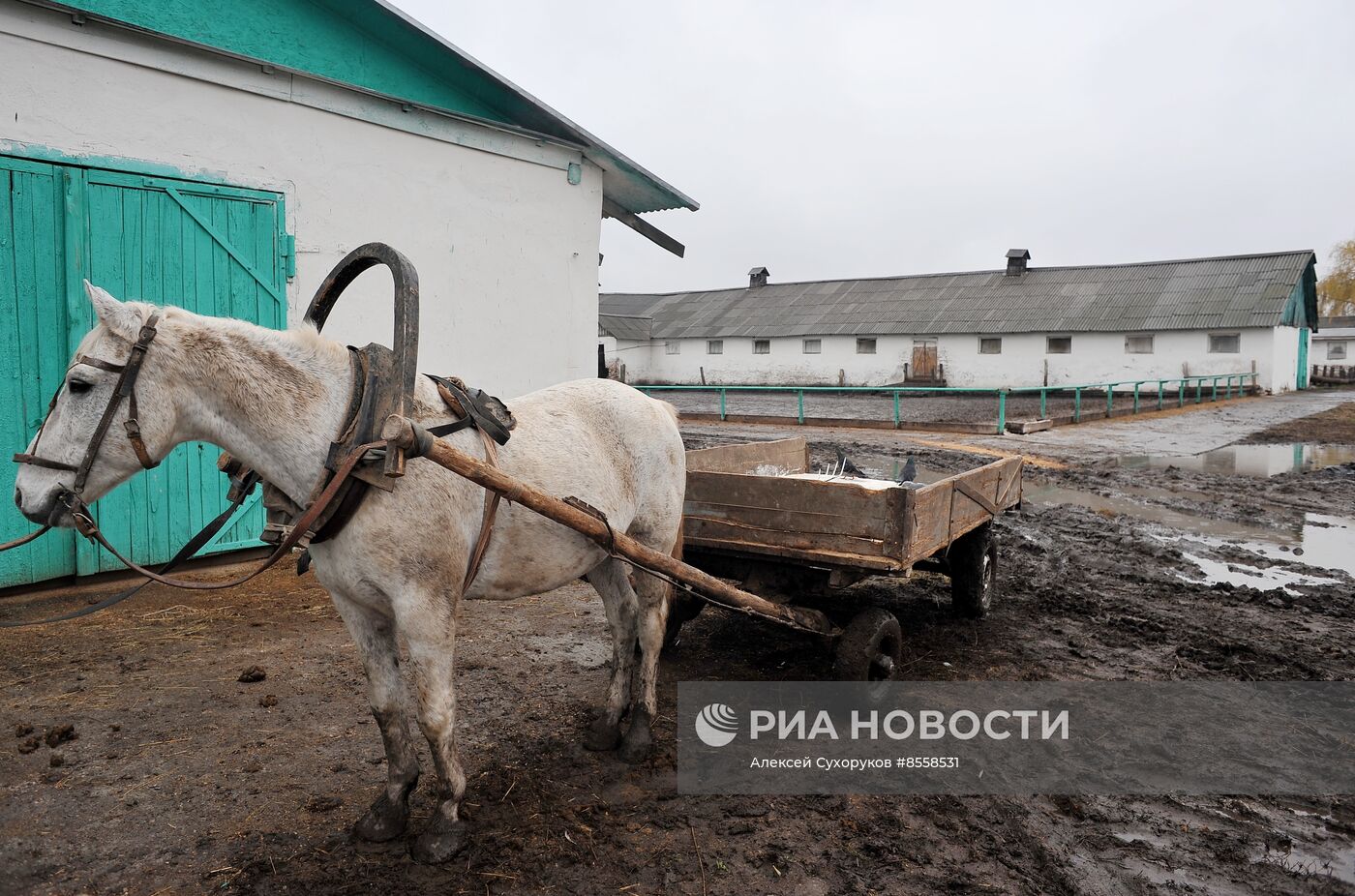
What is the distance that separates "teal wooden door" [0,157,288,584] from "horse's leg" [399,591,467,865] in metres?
3.70

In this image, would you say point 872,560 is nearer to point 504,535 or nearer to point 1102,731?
point 1102,731

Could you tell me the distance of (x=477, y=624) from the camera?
5340mm

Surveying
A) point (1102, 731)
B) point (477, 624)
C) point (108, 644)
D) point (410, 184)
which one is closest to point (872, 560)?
point (1102, 731)

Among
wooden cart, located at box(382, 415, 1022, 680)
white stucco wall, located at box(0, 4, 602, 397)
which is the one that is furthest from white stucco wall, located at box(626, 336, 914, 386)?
wooden cart, located at box(382, 415, 1022, 680)

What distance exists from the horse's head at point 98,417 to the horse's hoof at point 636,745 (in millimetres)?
2187

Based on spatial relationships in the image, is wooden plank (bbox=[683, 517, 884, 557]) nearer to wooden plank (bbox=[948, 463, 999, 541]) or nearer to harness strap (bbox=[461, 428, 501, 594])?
wooden plank (bbox=[948, 463, 999, 541])

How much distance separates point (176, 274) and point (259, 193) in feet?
2.88

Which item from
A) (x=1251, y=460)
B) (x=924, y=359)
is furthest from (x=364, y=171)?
(x=924, y=359)

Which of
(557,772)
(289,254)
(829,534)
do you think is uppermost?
(289,254)

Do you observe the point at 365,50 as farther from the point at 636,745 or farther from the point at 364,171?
the point at 636,745

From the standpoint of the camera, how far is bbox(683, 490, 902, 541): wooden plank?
3.86 meters

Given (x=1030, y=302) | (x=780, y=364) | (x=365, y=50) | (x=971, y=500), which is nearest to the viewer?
(x=971, y=500)

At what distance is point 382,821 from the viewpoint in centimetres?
291

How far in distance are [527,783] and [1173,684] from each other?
11.1ft
